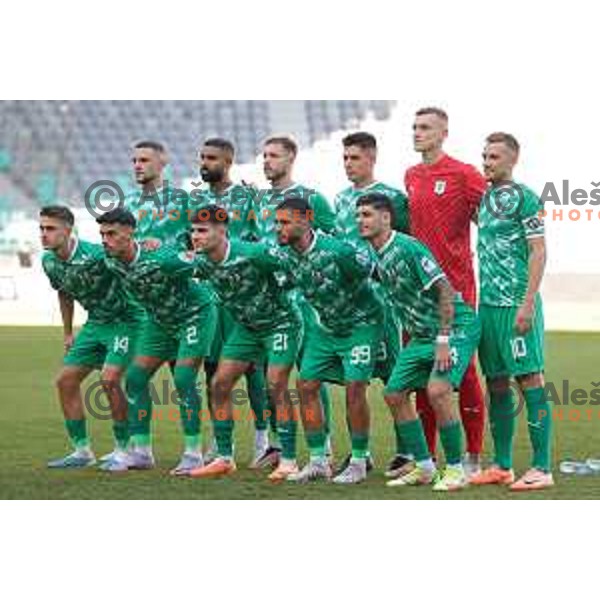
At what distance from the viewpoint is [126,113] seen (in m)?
9.00

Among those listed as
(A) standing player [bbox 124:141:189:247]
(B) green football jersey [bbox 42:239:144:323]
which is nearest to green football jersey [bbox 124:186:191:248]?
(A) standing player [bbox 124:141:189:247]

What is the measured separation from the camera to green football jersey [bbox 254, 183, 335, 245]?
818 centimetres

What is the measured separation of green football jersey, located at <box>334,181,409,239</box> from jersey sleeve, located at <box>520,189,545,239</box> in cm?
68

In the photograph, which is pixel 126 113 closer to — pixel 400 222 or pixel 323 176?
pixel 323 176

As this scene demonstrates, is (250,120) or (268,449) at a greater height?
(250,120)

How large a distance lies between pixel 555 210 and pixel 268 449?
2.02 m

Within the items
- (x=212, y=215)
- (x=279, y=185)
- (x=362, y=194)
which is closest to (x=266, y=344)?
(x=212, y=215)

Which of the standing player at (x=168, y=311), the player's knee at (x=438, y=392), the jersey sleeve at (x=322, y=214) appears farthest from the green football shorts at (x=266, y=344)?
the player's knee at (x=438, y=392)

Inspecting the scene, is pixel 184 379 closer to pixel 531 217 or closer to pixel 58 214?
pixel 58 214

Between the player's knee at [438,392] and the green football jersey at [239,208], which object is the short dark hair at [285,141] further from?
the player's knee at [438,392]

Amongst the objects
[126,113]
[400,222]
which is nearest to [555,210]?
[400,222]

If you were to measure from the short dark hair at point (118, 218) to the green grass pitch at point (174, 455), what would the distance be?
1.32 m

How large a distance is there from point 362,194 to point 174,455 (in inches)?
82.8

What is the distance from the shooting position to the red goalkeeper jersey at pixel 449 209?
8008 millimetres
